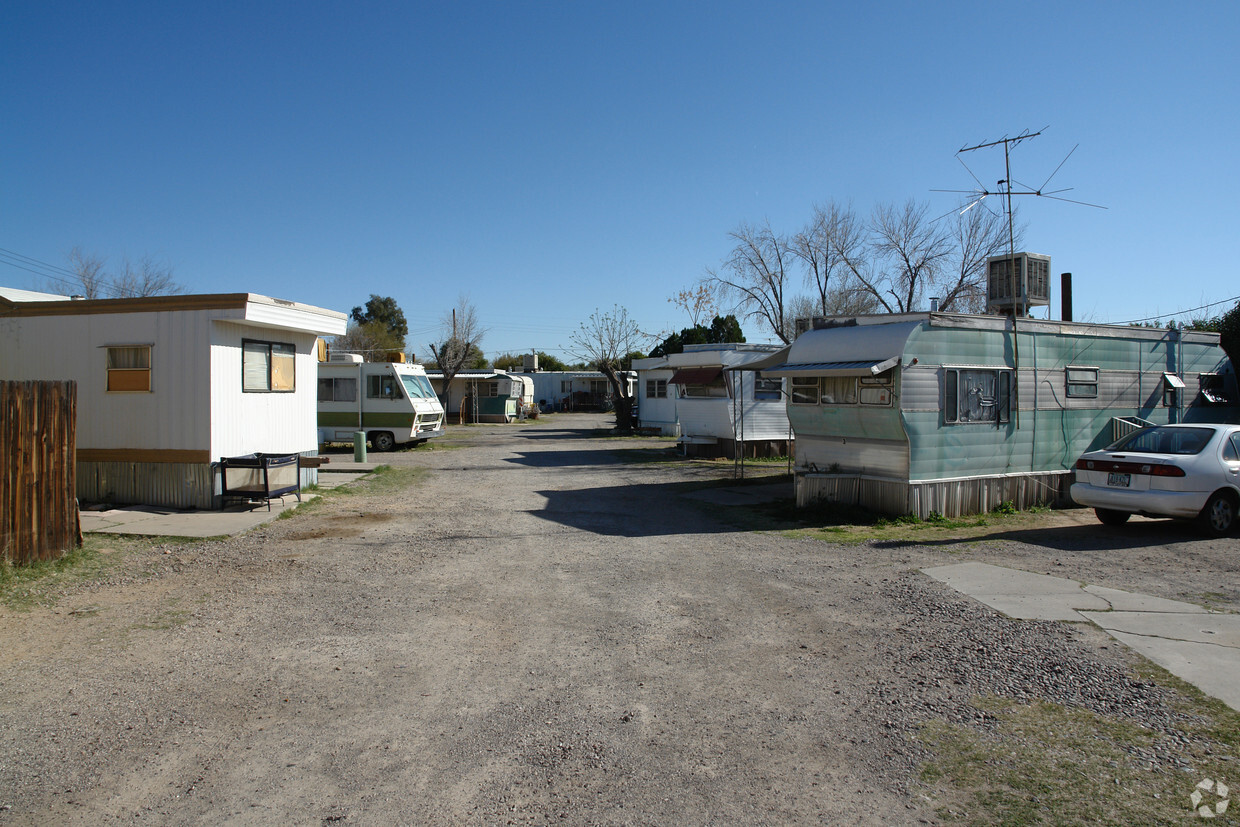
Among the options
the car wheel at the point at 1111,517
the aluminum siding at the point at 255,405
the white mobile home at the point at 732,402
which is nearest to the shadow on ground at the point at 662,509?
the car wheel at the point at 1111,517

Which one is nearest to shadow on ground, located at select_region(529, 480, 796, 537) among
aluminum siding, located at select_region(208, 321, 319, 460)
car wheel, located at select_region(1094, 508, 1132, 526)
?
car wheel, located at select_region(1094, 508, 1132, 526)

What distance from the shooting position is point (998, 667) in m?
5.05

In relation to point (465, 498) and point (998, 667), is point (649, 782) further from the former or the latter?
point (465, 498)

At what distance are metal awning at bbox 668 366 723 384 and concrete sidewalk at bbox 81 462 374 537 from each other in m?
11.4

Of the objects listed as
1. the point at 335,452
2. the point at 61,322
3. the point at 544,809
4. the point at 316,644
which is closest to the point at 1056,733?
the point at 544,809

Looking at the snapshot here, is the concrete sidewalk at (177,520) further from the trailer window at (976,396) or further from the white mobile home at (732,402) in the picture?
the white mobile home at (732,402)

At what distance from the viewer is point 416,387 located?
74.8 feet

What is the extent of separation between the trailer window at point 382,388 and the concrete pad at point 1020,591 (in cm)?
1723

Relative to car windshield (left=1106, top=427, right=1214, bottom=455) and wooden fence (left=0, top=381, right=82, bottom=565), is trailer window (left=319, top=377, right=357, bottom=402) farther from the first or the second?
car windshield (left=1106, top=427, right=1214, bottom=455)

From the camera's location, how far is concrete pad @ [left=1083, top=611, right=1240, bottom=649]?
5531 mm

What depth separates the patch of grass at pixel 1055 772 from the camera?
3.30m

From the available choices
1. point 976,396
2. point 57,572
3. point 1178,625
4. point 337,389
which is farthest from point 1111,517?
point 337,389

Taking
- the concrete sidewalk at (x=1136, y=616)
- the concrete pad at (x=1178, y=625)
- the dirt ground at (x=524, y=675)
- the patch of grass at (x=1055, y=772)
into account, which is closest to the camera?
the patch of grass at (x=1055, y=772)

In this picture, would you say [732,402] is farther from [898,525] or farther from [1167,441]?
[1167,441]
